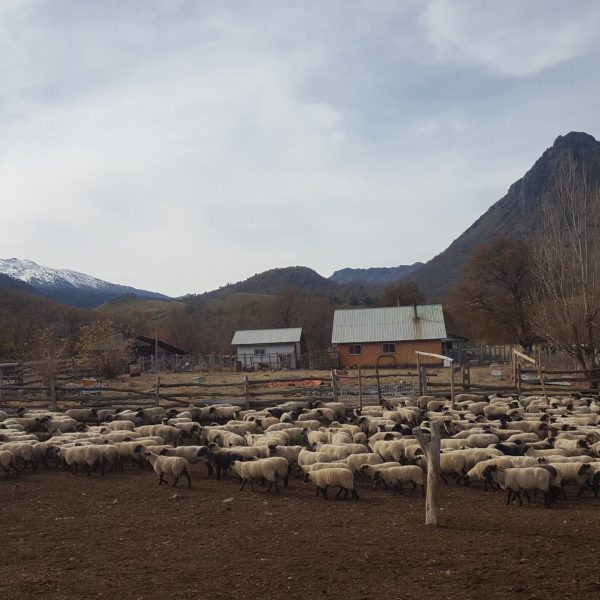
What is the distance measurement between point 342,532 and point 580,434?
8591mm

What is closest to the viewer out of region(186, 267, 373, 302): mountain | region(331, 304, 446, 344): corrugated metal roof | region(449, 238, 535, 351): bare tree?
region(331, 304, 446, 344): corrugated metal roof

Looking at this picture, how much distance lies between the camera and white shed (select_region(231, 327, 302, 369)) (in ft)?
195

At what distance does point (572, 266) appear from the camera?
31719 millimetres

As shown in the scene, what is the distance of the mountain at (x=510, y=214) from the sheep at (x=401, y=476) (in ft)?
416

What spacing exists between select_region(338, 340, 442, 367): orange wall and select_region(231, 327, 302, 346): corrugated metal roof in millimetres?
7547

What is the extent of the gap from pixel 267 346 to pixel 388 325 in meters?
12.2

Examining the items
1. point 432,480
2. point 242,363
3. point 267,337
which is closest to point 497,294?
point 267,337

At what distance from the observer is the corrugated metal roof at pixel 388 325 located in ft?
179

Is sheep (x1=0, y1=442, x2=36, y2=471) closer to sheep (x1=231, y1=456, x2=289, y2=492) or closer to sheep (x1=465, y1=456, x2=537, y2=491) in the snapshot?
sheep (x1=231, y1=456, x2=289, y2=492)

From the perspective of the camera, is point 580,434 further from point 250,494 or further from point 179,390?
point 179,390

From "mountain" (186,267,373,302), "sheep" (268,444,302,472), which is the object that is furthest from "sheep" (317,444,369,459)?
"mountain" (186,267,373,302)

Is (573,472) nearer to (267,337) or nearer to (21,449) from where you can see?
(21,449)

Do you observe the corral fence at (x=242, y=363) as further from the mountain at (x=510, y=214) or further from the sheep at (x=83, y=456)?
the mountain at (x=510, y=214)

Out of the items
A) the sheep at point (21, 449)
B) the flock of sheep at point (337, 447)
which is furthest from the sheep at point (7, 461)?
the sheep at point (21, 449)
